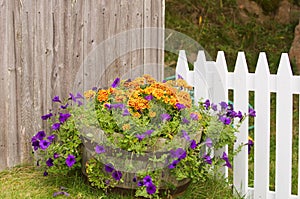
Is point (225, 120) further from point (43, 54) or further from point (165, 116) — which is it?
point (43, 54)

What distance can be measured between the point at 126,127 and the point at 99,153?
0.79 ft

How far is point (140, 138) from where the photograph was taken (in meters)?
3.43

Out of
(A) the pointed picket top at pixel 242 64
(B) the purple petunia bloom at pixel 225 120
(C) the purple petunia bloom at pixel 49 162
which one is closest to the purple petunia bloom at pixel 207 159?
(B) the purple petunia bloom at pixel 225 120

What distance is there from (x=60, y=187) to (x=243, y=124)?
135 cm

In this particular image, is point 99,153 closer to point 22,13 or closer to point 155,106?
point 155,106

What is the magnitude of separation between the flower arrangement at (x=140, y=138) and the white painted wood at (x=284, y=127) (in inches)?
8.9

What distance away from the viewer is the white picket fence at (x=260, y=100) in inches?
155

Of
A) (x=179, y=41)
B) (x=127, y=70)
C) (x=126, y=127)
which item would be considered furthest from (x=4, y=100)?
(x=179, y=41)

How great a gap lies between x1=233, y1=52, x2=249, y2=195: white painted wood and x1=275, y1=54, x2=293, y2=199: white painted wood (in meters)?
0.23

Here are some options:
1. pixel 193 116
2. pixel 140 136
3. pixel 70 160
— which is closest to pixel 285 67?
pixel 193 116

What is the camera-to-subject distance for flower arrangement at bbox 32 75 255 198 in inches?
137

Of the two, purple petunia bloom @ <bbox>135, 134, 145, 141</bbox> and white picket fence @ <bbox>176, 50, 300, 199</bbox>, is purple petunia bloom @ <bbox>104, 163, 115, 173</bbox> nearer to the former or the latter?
purple petunia bloom @ <bbox>135, 134, 145, 141</bbox>

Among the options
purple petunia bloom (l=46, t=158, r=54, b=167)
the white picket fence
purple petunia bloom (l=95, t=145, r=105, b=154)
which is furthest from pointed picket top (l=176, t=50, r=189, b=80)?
purple petunia bloom (l=46, t=158, r=54, b=167)

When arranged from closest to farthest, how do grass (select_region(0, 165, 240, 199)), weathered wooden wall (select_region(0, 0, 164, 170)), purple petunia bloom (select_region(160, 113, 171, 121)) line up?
purple petunia bloom (select_region(160, 113, 171, 121)) < grass (select_region(0, 165, 240, 199)) < weathered wooden wall (select_region(0, 0, 164, 170))
